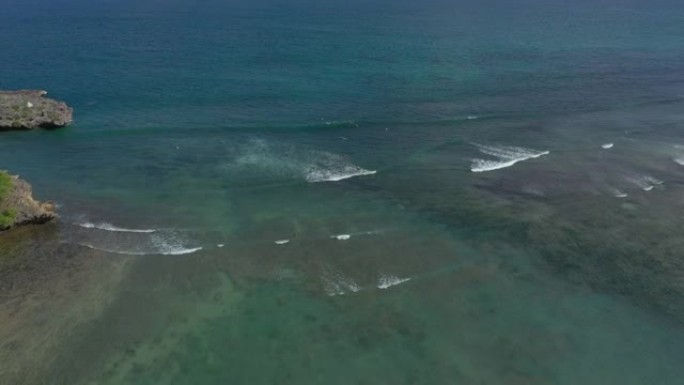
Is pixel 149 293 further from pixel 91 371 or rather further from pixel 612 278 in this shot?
pixel 612 278

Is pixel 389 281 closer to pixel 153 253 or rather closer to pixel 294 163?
pixel 153 253

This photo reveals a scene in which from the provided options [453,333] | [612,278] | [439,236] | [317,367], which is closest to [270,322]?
[317,367]

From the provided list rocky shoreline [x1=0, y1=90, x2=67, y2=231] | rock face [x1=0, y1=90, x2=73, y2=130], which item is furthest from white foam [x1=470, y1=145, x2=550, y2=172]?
rock face [x1=0, y1=90, x2=73, y2=130]

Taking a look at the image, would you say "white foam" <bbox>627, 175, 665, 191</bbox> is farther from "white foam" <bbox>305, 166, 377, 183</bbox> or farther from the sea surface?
"white foam" <bbox>305, 166, 377, 183</bbox>

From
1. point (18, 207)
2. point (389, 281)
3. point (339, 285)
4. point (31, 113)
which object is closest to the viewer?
point (339, 285)

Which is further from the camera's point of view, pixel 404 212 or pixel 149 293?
pixel 404 212

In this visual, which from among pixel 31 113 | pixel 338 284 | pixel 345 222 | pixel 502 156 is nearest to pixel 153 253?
pixel 338 284

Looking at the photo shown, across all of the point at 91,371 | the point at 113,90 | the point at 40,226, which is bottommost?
the point at 91,371
